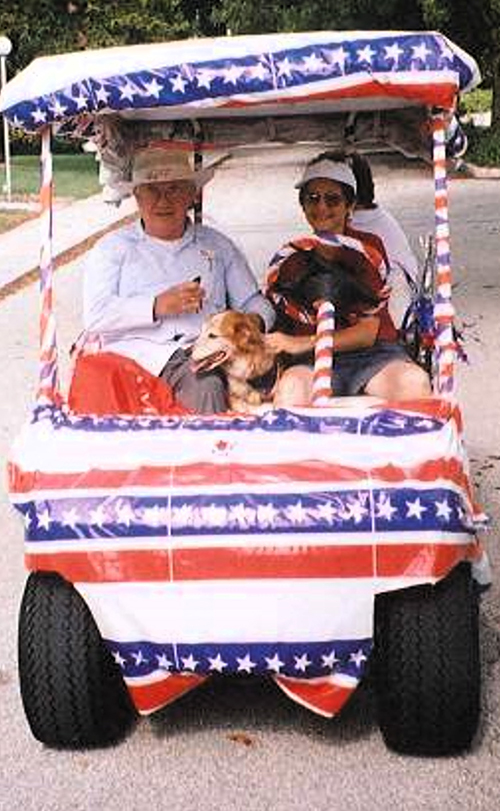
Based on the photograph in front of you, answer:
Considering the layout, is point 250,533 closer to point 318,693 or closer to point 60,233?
point 318,693

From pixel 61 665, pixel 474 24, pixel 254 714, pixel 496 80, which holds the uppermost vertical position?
pixel 61 665

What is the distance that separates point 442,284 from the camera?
4.12 meters

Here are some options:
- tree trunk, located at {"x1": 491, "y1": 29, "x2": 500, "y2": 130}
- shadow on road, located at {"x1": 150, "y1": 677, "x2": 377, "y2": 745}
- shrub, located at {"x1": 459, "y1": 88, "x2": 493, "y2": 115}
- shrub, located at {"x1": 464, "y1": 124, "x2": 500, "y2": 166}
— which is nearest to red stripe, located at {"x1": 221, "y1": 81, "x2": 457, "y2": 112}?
shadow on road, located at {"x1": 150, "y1": 677, "x2": 377, "y2": 745}

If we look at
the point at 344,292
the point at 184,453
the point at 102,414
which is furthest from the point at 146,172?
the point at 184,453

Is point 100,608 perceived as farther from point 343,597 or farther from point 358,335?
point 358,335

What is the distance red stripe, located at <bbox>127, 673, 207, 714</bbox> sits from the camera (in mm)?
3848

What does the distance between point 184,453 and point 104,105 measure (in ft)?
3.02

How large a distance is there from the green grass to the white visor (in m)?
16.4

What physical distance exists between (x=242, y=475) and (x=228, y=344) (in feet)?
3.42

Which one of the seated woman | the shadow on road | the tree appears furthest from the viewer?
the tree

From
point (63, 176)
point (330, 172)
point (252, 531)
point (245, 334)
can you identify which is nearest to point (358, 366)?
point (245, 334)

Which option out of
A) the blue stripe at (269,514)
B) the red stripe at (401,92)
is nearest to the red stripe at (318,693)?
the blue stripe at (269,514)

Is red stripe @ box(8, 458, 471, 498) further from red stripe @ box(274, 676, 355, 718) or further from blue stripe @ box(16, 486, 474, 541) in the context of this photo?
red stripe @ box(274, 676, 355, 718)

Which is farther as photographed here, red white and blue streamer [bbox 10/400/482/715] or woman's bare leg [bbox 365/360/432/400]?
woman's bare leg [bbox 365/360/432/400]
